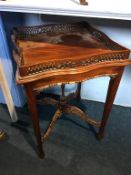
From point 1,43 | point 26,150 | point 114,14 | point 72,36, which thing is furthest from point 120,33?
point 26,150

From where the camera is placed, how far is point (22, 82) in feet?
2.59

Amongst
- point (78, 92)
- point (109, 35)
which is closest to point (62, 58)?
point (109, 35)

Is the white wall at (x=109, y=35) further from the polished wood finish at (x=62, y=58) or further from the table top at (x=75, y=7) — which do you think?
the table top at (x=75, y=7)

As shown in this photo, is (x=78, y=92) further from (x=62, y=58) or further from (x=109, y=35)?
(x=62, y=58)

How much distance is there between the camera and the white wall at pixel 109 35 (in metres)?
1.18

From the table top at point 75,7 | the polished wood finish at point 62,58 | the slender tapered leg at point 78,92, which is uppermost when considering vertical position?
the table top at point 75,7

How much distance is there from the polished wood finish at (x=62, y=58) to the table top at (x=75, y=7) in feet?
0.47

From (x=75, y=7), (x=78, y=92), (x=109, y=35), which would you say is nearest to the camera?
(x=75, y=7)

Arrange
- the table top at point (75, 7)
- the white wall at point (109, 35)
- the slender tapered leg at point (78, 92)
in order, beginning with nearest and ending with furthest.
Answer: the table top at point (75, 7) < the white wall at point (109, 35) < the slender tapered leg at point (78, 92)

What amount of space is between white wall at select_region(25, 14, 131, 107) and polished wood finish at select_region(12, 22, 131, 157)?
17 cm

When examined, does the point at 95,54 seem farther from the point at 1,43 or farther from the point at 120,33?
the point at 1,43

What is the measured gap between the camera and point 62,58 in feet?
2.77

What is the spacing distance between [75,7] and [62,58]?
195mm

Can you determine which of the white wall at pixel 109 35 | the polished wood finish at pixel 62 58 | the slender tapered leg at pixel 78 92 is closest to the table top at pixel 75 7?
the polished wood finish at pixel 62 58
